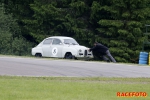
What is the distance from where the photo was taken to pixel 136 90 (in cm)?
1504

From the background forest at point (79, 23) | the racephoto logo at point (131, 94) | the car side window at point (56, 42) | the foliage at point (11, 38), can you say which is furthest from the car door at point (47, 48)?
the racephoto logo at point (131, 94)

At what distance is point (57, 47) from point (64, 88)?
60.6 feet

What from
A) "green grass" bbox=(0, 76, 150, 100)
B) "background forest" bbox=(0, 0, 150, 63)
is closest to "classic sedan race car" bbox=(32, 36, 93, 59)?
"background forest" bbox=(0, 0, 150, 63)

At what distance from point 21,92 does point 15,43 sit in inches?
1248

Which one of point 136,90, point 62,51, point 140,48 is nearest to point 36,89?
point 136,90

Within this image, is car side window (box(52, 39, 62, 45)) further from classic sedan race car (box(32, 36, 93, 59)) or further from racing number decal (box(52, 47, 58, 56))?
racing number decal (box(52, 47, 58, 56))


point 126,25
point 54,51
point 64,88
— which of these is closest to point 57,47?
point 54,51

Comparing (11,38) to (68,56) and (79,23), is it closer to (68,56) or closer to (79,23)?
(79,23)

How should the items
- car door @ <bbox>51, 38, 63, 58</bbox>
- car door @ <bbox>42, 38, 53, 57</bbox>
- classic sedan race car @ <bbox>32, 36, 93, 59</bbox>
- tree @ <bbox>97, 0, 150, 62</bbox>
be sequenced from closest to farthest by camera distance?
classic sedan race car @ <bbox>32, 36, 93, 59</bbox>
car door @ <bbox>51, 38, 63, 58</bbox>
car door @ <bbox>42, 38, 53, 57</bbox>
tree @ <bbox>97, 0, 150, 62</bbox>

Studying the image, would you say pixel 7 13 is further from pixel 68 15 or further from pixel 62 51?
pixel 62 51

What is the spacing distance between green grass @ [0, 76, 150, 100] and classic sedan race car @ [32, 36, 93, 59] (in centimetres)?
1360

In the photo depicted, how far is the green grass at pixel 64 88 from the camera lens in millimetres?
13102

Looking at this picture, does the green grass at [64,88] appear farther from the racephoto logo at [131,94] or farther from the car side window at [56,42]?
the car side window at [56,42]

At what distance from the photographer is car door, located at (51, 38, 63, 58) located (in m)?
33.0
